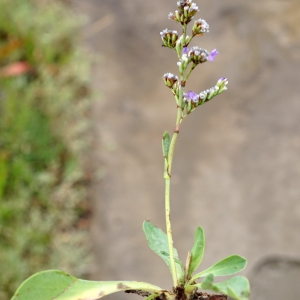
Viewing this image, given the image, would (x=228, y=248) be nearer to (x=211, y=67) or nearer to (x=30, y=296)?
(x=211, y=67)

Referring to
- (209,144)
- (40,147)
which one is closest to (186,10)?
(40,147)

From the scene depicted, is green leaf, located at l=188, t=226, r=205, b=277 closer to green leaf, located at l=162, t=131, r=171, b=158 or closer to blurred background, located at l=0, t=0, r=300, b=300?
green leaf, located at l=162, t=131, r=171, b=158

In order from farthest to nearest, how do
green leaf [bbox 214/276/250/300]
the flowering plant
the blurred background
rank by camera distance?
the blurred background, the flowering plant, green leaf [bbox 214/276/250/300]

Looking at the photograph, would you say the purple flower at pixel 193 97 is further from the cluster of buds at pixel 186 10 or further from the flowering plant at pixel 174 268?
the cluster of buds at pixel 186 10

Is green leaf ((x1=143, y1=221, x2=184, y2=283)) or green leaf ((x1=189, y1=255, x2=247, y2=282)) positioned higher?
green leaf ((x1=143, y1=221, x2=184, y2=283))

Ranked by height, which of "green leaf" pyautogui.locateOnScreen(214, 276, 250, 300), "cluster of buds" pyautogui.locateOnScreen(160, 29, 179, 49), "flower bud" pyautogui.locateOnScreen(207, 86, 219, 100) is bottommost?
"green leaf" pyautogui.locateOnScreen(214, 276, 250, 300)

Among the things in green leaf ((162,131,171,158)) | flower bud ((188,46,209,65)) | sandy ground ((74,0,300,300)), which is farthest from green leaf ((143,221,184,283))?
sandy ground ((74,0,300,300))
